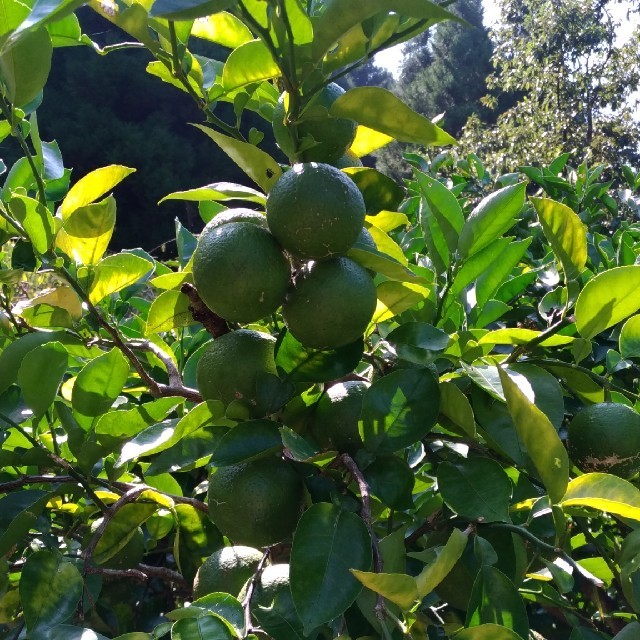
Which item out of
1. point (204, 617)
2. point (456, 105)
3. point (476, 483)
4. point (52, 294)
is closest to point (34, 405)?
point (52, 294)

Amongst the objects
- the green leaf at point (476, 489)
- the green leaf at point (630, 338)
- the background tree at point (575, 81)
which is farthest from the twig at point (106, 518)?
the background tree at point (575, 81)

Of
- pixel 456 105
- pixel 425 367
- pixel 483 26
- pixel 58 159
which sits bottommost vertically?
pixel 456 105

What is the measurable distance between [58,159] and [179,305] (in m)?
0.39

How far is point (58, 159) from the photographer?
3.33ft

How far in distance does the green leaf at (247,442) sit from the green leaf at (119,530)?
25cm

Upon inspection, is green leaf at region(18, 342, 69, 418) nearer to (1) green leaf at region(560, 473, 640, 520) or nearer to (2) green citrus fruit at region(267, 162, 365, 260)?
(2) green citrus fruit at region(267, 162, 365, 260)

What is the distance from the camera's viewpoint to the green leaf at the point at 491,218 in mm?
792

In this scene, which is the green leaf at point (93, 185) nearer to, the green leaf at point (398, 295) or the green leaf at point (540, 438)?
the green leaf at point (398, 295)

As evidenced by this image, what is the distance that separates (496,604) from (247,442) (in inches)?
9.2

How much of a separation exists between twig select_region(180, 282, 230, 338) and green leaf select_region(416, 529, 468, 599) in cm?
34

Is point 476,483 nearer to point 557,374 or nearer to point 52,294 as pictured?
point 557,374

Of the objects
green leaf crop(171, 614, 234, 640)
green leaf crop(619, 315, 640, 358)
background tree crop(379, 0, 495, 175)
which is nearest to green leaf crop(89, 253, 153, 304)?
green leaf crop(171, 614, 234, 640)

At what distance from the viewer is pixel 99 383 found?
2.44ft

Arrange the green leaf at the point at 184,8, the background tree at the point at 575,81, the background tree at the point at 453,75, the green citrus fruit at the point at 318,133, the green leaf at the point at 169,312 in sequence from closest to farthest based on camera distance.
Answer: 1. the green leaf at the point at 184,8
2. the green citrus fruit at the point at 318,133
3. the green leaf at the point at 169,312
4. the background tree at the point at 575,81
5. the background tree at the point at 453,75
